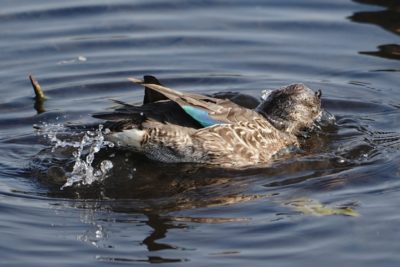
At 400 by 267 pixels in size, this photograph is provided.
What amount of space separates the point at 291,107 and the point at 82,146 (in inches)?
83.5

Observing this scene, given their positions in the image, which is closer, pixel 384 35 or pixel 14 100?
pixel 14 100

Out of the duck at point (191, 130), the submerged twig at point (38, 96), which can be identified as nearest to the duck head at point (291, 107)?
the duck at point (191, 130)

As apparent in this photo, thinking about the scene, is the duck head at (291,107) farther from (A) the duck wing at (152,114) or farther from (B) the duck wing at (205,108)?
(A) the duck wing at (152,114)

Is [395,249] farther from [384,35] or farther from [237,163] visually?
[384,35]

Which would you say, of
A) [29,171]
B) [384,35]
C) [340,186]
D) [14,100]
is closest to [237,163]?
[340,186]

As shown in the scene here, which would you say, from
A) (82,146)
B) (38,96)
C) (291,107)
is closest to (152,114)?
(82,146)

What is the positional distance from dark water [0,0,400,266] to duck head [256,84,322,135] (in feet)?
0.91

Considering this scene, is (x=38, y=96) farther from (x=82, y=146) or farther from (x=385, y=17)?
(x=385, y=17)

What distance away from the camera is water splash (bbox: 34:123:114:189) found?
9.89 m

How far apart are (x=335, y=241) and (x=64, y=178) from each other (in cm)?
271

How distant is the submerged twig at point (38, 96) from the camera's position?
38.1 ft

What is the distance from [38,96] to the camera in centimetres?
1183

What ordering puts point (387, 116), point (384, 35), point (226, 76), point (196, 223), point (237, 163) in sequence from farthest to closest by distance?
point (384, 35), point (226, 76), point (387, 116), point (237, 163), point (196, 223)

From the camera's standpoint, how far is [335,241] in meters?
8.34
